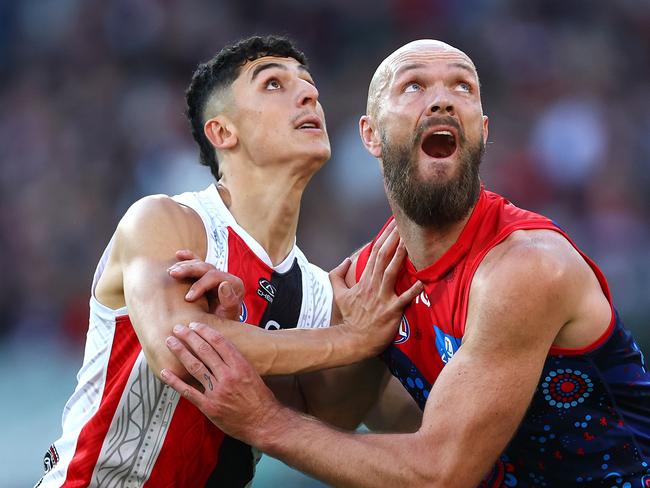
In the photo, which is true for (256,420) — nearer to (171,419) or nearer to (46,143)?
(171,419)

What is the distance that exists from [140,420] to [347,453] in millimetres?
996

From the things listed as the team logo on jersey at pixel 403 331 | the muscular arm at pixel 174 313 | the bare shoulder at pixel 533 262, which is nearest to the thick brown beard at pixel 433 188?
the bare shoulder at pixel 533 262

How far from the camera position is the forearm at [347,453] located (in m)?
3.88

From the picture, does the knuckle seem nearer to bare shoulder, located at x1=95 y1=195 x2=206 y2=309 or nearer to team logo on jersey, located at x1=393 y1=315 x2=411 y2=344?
bare shoulder, located at x1=95 y1=195 x2=206 y2=309

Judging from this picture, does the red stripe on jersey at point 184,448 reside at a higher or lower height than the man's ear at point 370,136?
lower

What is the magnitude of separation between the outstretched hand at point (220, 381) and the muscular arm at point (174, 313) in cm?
4

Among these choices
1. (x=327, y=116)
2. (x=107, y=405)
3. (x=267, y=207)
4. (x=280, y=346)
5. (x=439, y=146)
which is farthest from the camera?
(x=327, y=116)

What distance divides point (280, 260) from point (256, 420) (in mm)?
1058

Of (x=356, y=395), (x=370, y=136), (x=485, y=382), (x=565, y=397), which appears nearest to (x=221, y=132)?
(x=370, y=136)

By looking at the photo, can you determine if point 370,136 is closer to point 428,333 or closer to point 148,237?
point 428,333

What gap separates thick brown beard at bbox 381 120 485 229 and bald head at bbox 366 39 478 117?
0.29 metres

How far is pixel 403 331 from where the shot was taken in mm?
4582

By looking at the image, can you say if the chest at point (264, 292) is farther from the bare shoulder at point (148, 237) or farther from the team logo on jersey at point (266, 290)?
the bare shoulder at point (148, 237)

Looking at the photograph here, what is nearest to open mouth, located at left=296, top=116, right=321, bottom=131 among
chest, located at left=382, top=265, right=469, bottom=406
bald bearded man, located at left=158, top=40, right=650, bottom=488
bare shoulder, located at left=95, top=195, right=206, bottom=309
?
bald bearded man, located at left=158, top=40, right=650, bottom=488
